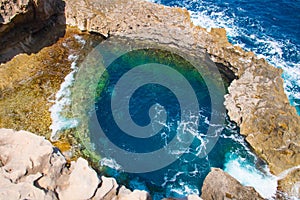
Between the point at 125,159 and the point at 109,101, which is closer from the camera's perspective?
the point at 125,159

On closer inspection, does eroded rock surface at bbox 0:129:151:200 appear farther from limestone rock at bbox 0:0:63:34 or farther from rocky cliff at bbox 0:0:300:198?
limestone rock at bbox 0:0:63:34

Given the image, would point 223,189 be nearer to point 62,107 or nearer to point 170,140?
point 170,140

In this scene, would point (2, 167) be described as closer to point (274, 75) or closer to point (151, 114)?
point (151, 114)

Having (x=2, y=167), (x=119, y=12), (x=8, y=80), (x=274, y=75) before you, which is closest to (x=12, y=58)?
(x=8, y=80)

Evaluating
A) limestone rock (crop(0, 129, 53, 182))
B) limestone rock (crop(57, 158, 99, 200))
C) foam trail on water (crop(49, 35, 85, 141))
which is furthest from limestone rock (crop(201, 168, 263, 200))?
foam trail on water (crop(49, 35, 85, 141))

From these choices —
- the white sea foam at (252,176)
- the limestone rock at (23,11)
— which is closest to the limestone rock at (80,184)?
the white sea foam at (252,176)

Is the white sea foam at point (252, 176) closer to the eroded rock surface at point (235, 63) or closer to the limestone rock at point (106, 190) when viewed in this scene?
the eroded rock surface at point (235, 63)
